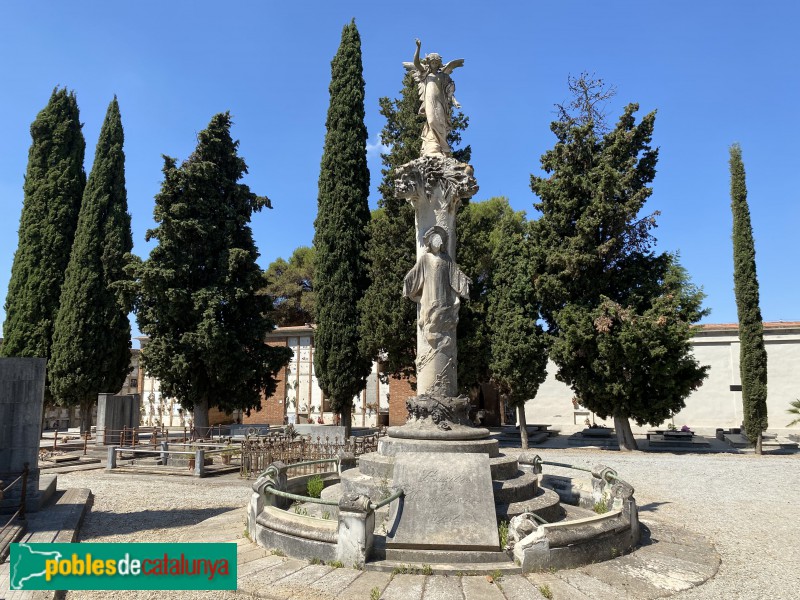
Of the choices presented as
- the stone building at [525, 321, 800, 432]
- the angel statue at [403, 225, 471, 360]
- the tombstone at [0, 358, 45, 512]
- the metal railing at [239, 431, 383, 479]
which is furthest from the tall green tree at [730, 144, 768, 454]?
the tombstone at [0, 358, 45, 512]

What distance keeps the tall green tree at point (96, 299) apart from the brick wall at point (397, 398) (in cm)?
1430

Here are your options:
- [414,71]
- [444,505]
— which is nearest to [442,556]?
[444,505]

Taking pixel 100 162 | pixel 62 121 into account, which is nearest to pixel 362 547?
pixel 100 162

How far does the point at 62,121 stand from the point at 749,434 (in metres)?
37.7

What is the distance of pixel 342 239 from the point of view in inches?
947

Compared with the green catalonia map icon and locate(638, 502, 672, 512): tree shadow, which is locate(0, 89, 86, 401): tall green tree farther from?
locate(638, 502, 672, 512): tree shadow

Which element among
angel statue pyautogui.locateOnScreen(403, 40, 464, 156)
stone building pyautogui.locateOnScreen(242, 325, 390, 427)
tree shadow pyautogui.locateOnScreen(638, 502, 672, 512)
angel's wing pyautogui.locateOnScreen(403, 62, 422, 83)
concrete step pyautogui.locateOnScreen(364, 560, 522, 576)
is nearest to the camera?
concrete step pyautogui.locateOnScreen(364, 560, 522, 576)

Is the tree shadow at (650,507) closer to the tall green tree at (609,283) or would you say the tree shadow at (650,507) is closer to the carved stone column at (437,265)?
the carved stone column at (437,265)

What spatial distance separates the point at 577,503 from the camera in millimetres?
8703

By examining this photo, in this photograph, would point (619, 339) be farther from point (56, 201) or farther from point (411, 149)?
point (56, 201)

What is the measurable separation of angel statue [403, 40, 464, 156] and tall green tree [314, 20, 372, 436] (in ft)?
46.0

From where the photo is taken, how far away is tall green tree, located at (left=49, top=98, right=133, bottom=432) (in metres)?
25.8

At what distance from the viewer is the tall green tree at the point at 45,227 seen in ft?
89.4

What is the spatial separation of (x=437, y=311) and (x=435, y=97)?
410 cm
